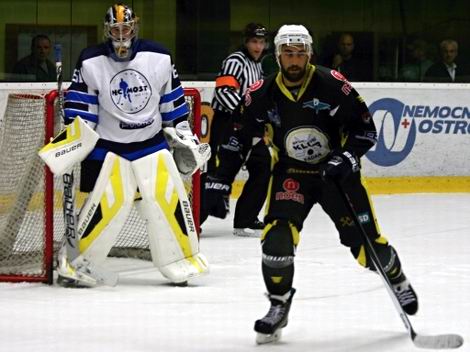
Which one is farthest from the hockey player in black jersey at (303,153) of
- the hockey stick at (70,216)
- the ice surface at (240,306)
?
the hockey stick at (70,216)

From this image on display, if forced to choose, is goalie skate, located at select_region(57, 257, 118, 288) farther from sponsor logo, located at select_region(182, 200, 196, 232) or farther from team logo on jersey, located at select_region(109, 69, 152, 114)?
team logo on jersey, located at select_region(109, 69, 152, 114)

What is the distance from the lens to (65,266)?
6.67m

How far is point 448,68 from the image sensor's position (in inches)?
460

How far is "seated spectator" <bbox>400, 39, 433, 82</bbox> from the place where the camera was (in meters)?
11.6

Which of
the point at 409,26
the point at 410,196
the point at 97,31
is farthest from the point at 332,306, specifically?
the point at 409,26

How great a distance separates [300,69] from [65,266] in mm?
1844

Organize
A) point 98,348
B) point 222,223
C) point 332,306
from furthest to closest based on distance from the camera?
point 222,223 < point 332,306 < point 98,348

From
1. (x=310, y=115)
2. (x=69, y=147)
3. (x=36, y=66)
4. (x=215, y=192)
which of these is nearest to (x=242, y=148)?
(x=215, y=192)

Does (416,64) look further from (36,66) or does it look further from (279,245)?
(279,245)

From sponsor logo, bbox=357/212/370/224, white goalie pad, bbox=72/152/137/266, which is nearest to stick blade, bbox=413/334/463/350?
sponsor logo, bbox=357/212/370/224

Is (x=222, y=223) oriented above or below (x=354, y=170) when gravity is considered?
below

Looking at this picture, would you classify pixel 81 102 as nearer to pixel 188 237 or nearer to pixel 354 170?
pixel 188 237

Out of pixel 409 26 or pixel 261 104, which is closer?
pixel 261 104

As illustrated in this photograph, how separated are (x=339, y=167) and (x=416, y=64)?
6.64 meters
